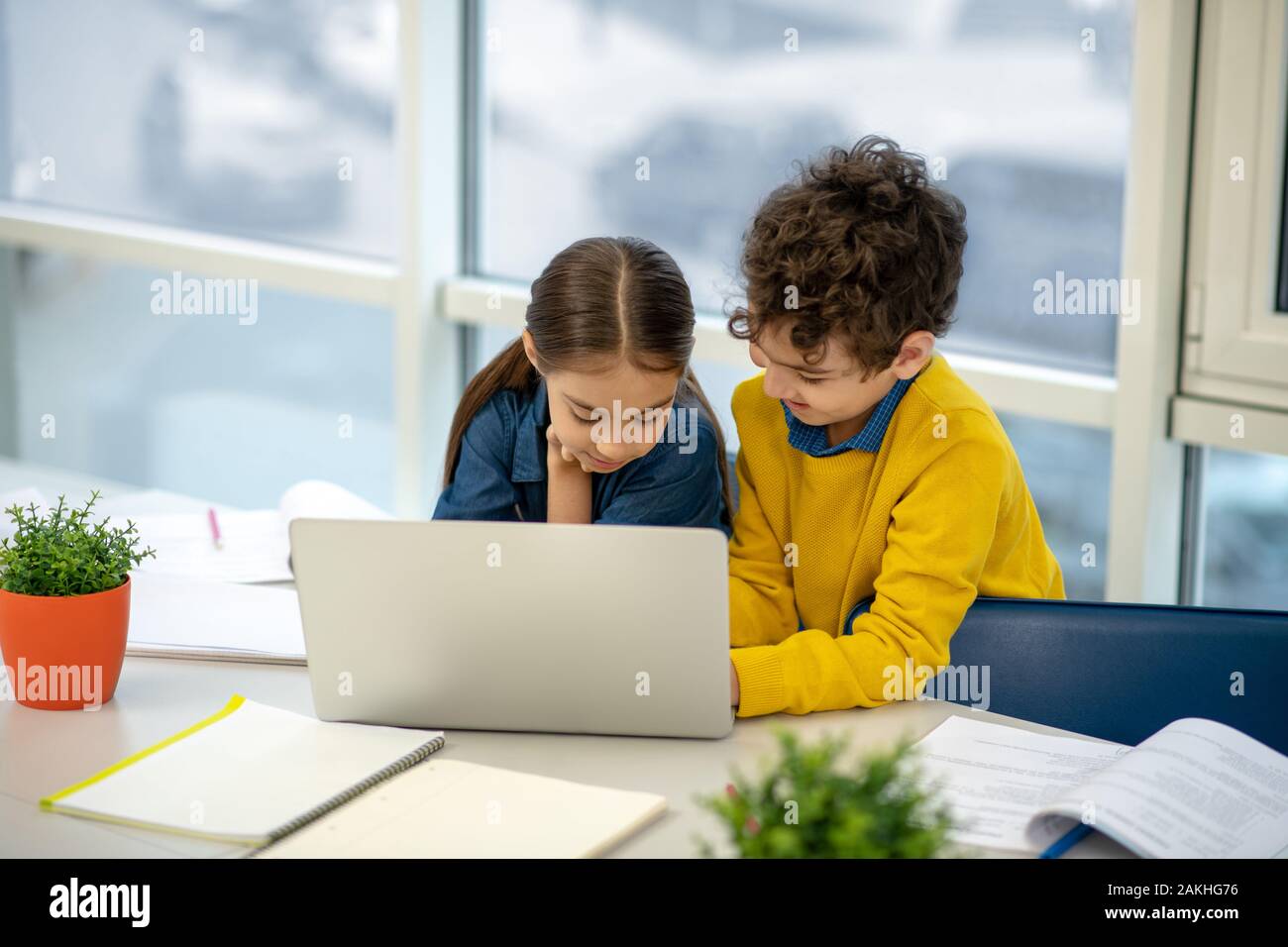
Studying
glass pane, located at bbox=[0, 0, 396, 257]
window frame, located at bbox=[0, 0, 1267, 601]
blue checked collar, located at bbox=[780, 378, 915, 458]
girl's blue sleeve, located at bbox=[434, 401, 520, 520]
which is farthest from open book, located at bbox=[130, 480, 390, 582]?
glass pane, located at bbox=[0, 0, 396, 257]

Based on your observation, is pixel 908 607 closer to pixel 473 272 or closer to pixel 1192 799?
pixel 1192 799

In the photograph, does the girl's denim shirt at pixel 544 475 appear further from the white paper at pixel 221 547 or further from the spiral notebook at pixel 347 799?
the spiral notebook at pixel 347 799

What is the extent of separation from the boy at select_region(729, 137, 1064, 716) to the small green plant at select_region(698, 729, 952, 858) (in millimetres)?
516

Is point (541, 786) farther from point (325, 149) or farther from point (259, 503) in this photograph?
point (259, 503)

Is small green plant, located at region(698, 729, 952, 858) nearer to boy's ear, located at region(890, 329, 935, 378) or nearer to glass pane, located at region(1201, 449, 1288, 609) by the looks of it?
boy's ear, located at region(890, 329, 935, 378)

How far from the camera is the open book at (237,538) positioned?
1906 mm

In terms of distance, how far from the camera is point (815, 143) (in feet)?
9.64

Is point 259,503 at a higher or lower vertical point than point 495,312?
lower

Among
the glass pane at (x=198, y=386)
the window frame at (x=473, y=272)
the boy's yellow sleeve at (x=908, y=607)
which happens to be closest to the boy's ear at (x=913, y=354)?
the boy's yellow sleeve at (x=908, y=607)

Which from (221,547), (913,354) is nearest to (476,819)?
(913,354)

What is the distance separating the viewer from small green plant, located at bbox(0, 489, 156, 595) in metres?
1.46
